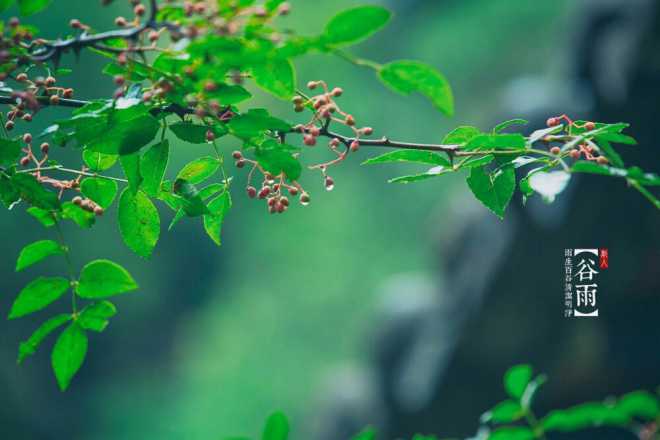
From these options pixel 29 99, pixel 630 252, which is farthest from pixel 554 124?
pixel 630 252

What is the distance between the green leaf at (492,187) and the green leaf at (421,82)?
13 cm

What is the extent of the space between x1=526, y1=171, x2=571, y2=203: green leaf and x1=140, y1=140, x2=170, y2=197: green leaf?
23 cm

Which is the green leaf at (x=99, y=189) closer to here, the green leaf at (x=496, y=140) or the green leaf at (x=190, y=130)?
the green leaf at (x=190, y=130)

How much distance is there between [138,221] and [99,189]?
37 millimetres

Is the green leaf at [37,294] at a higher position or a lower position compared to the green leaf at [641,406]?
higher

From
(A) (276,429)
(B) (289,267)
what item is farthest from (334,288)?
(A) (276,429)

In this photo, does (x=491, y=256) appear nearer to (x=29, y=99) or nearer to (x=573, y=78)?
(x=573, y=78)

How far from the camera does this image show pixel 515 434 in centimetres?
35

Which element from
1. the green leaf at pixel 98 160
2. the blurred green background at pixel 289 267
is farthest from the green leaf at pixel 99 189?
the blurred green background at pixel 289 267

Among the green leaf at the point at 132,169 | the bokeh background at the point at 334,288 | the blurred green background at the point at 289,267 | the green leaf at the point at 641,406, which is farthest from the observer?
the blurred green background at the point at 289,267

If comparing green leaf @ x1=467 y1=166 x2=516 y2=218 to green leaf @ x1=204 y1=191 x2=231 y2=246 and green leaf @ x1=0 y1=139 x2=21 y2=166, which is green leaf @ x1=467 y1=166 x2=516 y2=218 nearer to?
green leaf @ x1=204 y1=191 x2=231 y2=246

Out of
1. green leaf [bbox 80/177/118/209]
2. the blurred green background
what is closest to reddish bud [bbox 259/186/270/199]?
green leaf [bbox 80/177/118/209]

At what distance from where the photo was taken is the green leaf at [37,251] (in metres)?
0.45

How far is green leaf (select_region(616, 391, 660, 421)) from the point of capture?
31 cm
